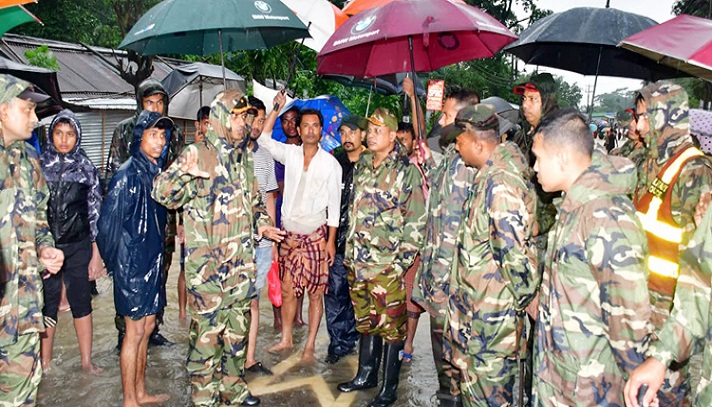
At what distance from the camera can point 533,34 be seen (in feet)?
14.4

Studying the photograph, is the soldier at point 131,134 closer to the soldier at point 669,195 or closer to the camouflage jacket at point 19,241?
the camouflage jacket at point 19,241

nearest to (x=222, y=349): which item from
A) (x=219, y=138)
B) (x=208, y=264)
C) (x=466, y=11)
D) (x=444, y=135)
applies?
(x=208, y=264)

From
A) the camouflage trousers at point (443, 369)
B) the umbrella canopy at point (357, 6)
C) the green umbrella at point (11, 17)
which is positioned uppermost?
the umbrella canopy at point (357, 6)

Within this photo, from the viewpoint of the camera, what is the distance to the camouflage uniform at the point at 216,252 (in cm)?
360

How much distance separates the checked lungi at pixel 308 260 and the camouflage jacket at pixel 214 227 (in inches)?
41.7

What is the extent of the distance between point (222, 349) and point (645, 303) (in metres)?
2.74

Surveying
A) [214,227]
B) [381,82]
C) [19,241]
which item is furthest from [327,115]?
[19,241]

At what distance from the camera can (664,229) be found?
2982 millimetres

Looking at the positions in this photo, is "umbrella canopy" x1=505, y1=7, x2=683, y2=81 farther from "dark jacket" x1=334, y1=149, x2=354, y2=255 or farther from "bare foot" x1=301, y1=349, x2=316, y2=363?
"bare foot" x1=301, y1=349, x2=316, y2=363

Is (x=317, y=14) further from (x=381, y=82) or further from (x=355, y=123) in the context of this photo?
(x=381, y=82)

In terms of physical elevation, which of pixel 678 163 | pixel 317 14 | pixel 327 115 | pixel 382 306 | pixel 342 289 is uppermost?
pixel 317 14

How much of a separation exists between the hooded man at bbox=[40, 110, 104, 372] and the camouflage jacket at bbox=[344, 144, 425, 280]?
221 cm

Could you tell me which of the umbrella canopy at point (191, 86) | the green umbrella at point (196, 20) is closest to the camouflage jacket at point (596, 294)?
the green umbrella at point (196, 20)

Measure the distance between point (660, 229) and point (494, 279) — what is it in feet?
3.30
